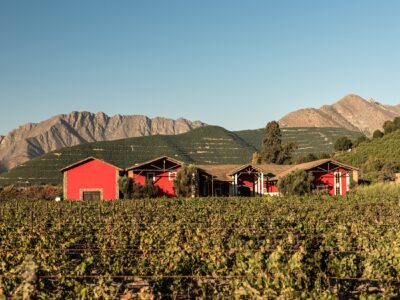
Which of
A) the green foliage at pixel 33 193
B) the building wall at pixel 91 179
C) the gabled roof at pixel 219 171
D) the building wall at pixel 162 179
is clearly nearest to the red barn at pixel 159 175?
the building wall at pixel 162 179

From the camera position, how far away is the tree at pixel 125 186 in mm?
44031

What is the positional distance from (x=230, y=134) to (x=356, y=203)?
407ft

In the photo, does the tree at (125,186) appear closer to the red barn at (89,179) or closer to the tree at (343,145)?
the red barn at (89,179)

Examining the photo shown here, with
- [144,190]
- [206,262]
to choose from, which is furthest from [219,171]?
[206,262]

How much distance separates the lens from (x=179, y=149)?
5162 inches

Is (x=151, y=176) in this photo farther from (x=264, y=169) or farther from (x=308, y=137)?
(x=308, y=137)

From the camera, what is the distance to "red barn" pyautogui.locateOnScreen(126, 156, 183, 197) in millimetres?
46844

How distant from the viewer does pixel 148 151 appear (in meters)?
123

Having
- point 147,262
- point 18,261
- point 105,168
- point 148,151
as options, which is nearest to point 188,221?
point 147,262

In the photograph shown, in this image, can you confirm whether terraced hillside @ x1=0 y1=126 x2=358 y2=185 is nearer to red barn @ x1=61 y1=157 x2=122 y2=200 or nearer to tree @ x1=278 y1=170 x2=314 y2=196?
red barn @ x1=61 y1=157 x2=122 y2=200

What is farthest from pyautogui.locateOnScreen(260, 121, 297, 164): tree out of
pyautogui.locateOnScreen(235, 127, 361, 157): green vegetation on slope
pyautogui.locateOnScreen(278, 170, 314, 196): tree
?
pyautogui.locateOnScreen(235, 127, 361, 157): green vegetation on slope

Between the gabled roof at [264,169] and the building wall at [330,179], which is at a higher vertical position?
the gabled roof at [264,169]

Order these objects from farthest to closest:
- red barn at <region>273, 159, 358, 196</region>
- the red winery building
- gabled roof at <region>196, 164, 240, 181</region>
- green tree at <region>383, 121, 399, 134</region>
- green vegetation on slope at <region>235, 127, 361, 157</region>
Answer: green vegetation on slope at <region>235, 127, 361, 157</region>, green tree at <region>383, 121, 399, 134</region>, gabled roof at <region>196, 164, 240, 181</region>, red barn at <region>273, 159, 358, 196</region>, the red winery building

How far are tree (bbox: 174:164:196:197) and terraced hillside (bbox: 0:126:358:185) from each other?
62.5 meters
